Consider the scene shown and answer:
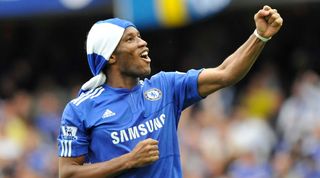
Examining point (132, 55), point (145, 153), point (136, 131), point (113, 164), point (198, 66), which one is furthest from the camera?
point (198, 66)

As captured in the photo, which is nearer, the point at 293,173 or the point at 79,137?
the point at 79,137

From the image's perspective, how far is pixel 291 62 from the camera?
16.9 meters

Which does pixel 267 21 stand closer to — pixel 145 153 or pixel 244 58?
pixel 244 58

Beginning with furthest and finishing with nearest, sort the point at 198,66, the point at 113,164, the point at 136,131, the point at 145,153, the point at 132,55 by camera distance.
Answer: the point at 198,66, the point at 132,55, the point at 136,131, the point at 113,164, the point at 145,153

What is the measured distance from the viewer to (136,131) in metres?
6.73

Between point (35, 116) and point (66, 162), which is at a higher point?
point (66, 162)

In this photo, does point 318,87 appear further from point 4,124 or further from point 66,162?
point 66,162

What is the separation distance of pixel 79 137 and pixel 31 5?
9.07 meters

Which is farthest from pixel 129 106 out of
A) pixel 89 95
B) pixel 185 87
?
pixel 185 87

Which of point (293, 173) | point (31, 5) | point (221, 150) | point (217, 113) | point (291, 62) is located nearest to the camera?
point (293, 173)

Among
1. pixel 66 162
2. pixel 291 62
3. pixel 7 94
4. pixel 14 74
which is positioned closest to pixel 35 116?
pixel 7 94

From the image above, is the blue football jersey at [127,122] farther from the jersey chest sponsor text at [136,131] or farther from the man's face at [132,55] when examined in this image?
the man's face at [132,55]

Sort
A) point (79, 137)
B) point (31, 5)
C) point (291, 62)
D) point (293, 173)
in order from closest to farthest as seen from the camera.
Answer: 1. point (79, 137)
2. point (293, 173)
3. point (31, 5)
4. point (291, 62)

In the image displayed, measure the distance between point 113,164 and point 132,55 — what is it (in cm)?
71
